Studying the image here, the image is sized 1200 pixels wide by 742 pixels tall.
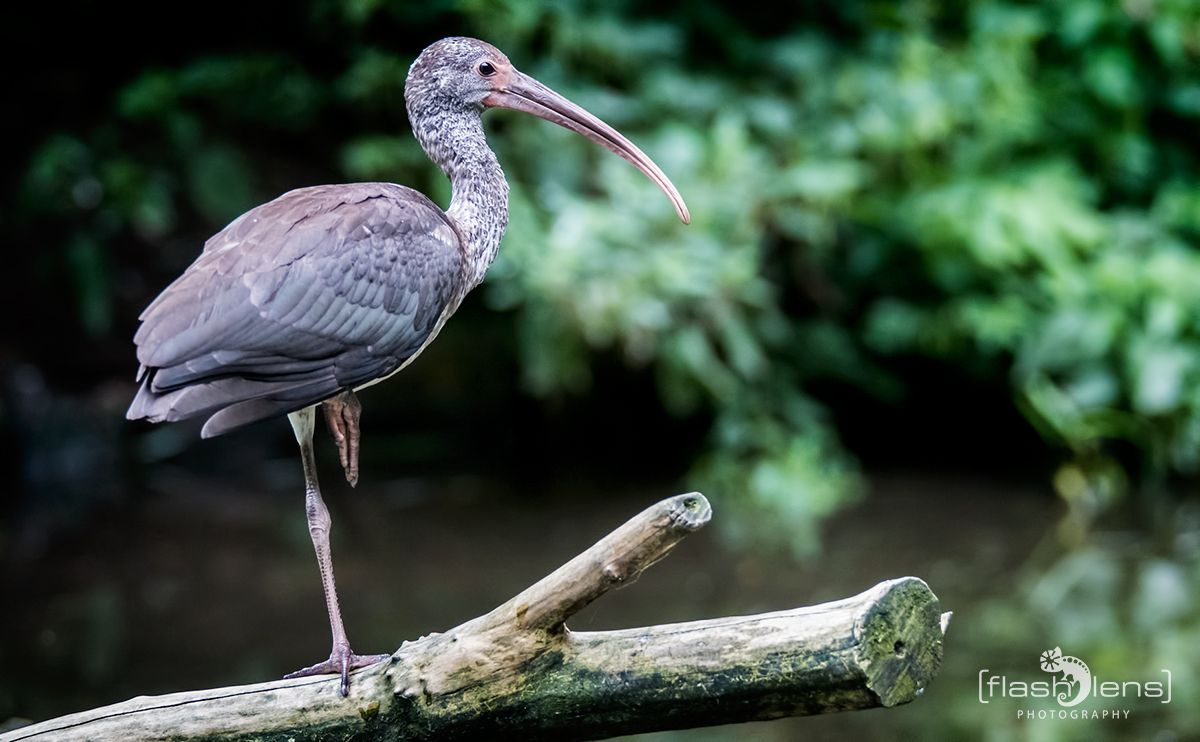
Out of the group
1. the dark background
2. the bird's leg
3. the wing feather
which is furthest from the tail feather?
the dark background

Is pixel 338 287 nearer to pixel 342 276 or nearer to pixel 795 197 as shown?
pixel 342 276

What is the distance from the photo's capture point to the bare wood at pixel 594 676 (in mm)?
2844

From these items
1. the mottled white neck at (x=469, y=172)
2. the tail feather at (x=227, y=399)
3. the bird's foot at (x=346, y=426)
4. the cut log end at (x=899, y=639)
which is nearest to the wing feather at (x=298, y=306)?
the tail feather at (x=227, y=399)

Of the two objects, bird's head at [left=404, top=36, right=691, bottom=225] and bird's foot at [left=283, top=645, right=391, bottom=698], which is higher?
bird's head at [left=404, top=36, right=691, bottom=225]

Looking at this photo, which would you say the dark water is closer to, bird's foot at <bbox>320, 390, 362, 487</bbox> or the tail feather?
bird's foot at <bbox>320, 390, 362, 487</bbox>

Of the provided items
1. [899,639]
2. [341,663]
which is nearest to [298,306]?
[341,663]

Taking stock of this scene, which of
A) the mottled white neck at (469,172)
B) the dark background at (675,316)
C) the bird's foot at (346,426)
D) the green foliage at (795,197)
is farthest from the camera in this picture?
the green foliage at (795,197)

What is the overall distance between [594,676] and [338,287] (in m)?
1.29

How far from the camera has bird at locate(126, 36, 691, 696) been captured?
3.45 m

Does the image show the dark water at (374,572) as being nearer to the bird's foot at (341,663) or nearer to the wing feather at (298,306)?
the bird's foot at (341,663)

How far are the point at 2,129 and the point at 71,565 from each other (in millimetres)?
2981

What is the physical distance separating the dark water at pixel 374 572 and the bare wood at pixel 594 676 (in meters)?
2.49

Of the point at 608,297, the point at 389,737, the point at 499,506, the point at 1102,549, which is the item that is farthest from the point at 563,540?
the point at 389,737

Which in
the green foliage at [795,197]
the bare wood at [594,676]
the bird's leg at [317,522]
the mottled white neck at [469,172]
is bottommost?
the bare wood at [594,676]
